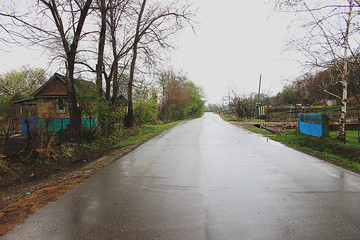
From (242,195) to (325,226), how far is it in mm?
1459

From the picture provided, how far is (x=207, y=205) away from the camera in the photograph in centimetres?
381

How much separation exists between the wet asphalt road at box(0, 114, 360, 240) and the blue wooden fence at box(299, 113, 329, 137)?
14.7 ft

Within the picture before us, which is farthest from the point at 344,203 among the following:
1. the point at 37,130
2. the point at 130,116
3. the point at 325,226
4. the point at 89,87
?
the point at 130,116

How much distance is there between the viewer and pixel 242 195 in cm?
426

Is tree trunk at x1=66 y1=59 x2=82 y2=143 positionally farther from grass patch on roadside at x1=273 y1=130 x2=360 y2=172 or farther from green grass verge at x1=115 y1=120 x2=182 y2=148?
grass patch on roadside at x1=273 y1=130 x2=360 y2=172


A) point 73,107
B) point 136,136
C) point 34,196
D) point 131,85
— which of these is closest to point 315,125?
point 136,136

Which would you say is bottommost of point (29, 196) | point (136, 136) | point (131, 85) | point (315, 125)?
point (29, 196)

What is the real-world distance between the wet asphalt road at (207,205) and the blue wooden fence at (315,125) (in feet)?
14.7

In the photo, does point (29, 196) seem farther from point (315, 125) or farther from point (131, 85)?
point (131, 85)

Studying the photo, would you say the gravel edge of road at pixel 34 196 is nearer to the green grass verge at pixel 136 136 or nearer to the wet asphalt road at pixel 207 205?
the wet asphalt road at pixel 207 205

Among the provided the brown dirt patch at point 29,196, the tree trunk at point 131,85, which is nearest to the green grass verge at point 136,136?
the tree trunk at point 131,85

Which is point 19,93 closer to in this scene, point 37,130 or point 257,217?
point 37,130

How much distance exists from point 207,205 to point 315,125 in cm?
966

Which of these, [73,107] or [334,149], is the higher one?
[73,107]
